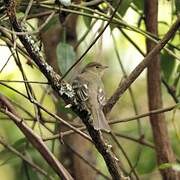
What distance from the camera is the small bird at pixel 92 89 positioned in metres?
1.49

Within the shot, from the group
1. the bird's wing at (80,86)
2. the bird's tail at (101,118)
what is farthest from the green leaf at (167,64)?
the bird's tail at (101,118)

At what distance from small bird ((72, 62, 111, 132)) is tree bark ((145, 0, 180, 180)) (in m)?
0.14

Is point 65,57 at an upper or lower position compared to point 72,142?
upper

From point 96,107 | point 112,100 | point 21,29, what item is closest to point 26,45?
point 21,29

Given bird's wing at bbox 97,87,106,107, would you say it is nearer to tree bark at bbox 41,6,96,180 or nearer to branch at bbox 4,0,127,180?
tree bark at bbox 41,6,96,180

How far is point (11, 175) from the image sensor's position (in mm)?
2662

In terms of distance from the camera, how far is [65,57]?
163 cm

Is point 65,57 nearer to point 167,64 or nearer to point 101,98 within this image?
point 101,98

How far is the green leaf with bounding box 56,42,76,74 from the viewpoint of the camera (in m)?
1.60

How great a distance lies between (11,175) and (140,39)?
80cm

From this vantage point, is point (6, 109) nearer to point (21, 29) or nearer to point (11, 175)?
point (21, 29)

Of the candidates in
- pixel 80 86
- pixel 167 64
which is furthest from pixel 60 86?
pixel 167 64

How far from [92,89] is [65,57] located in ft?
0.53

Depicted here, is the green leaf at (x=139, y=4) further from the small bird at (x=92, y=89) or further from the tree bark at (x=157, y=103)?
the small bird at (x=92, y=89)
